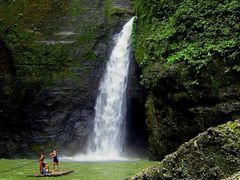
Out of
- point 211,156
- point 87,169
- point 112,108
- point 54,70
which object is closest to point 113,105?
point 112,108

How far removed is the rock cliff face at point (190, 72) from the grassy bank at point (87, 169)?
166 centimetres

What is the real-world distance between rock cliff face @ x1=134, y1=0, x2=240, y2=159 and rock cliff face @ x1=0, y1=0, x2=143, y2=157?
3.48 meters

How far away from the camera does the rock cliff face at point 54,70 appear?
70.8 ft

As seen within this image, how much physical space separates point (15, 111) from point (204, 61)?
10915 millimetres

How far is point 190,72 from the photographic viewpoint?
15.4m

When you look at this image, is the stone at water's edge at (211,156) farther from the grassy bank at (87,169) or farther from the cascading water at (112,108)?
the cascading water at (112,108)

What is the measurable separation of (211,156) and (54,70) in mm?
18627

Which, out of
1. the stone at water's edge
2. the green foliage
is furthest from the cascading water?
the stone at water's edge

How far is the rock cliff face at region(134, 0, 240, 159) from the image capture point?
1484 cm

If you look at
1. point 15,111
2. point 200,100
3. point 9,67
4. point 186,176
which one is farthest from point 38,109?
point 186,176

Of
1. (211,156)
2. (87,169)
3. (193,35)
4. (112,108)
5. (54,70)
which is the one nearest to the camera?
(211,156)

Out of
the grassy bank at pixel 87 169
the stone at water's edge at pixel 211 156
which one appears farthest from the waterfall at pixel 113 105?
the stone at water's edge at pixel 211 156

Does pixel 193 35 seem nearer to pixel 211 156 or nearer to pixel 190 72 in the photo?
pixel 190 72

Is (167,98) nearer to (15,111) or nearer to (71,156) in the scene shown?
(71,156)
